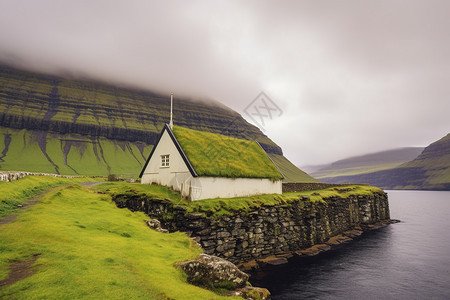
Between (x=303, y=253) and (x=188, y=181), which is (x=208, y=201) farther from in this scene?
(x=303, y=253)

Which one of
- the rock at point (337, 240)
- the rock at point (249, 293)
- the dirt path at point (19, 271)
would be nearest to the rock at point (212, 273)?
the rock at point (249, 293)

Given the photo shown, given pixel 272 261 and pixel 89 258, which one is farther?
pixel 272 261

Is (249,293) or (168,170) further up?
(168,170)

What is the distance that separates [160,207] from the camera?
22.8m

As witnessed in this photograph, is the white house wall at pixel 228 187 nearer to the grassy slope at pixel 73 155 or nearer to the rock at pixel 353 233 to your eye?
the rock at pixel 353 233

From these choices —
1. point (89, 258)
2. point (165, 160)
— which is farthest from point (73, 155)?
point (89, 258)

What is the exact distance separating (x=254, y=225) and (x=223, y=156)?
9.41m

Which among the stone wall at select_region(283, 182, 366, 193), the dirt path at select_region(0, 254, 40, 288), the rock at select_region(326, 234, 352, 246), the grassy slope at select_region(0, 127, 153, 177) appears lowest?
the rock at select_region(326, 234, 352, 246)

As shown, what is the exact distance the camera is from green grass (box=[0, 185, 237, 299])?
7527 mm

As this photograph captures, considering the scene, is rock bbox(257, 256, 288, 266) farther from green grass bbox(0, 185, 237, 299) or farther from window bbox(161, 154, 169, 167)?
window bbox(161, 154, 169, 167)

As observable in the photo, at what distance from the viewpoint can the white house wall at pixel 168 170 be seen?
26.1 meters

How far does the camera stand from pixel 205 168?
2625cm

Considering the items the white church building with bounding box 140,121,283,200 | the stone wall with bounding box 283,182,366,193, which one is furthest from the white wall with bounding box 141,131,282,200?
the stone wall with bounding box 283,182,366,193

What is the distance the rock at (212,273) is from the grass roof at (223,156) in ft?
44.8
